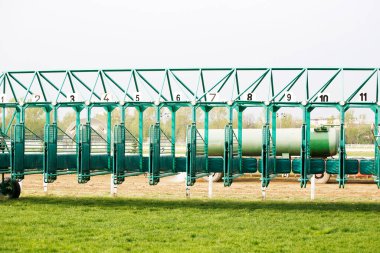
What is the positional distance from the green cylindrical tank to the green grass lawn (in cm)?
857

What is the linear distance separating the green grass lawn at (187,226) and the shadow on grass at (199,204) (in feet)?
0.07

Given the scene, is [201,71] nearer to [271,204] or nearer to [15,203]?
[271,204]

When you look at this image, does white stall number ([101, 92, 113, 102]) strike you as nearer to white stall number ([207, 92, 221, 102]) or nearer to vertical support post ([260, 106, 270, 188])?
white stall number ([207, 92, 221, 102])

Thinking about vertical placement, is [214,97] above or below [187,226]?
above

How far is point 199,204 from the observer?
15.7 m

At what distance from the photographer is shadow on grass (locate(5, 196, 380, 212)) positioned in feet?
49.4

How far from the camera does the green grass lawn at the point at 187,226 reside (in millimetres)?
9914

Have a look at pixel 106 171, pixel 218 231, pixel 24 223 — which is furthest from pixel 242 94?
pixel 24 223

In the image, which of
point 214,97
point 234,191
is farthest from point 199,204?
point 234,191

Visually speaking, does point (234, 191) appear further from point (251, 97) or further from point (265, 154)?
point (265, 154)

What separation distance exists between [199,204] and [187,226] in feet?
12.9

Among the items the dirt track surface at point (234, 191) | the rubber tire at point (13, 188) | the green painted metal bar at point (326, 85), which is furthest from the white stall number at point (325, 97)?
the rubber tire at point (13, 188)

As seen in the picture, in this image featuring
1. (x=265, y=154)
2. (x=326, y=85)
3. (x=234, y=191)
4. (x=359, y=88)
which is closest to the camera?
(x=265, y=154)

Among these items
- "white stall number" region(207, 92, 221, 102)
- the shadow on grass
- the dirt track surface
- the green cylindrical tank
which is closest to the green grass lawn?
the shadow on grass
